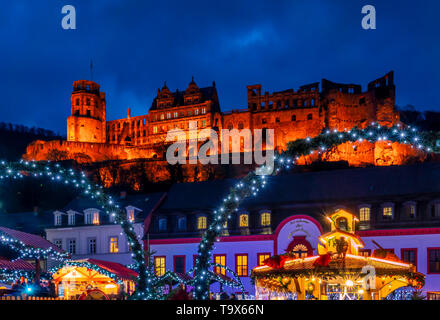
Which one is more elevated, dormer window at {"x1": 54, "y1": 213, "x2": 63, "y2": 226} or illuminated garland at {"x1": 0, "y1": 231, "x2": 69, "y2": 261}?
dormer window at {"x1": 54, "y1": 213, "x2": 63, "y2": 226}

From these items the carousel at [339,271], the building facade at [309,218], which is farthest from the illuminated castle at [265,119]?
the carousel at [339,271]

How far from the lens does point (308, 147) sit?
54.9 feet

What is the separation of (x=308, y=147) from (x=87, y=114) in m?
114

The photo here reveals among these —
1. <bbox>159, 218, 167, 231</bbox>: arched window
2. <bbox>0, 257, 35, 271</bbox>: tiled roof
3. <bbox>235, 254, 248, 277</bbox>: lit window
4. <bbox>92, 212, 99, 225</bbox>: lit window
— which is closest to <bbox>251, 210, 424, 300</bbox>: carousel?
<bbox>0, 257, 35, 271</bbox>: tiled roof

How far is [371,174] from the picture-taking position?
39500mm

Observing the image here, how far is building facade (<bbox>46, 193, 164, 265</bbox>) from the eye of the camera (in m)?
42.8

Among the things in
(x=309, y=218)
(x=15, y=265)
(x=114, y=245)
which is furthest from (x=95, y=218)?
(x=15, y=265)

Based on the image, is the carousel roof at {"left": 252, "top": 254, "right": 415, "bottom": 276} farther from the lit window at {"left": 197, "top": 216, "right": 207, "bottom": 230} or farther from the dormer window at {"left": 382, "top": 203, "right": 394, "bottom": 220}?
the lit window at {"left": 197, "top": 216, "right": 207, "bottom": 230}

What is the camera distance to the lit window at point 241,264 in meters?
38.2

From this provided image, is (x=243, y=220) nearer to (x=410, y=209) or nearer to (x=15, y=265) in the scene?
(x=410, y=209)

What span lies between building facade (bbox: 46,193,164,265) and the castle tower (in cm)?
7737

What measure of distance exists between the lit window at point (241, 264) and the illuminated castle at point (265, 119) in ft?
179

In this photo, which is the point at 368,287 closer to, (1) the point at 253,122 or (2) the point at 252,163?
(2) the point at 252,163
